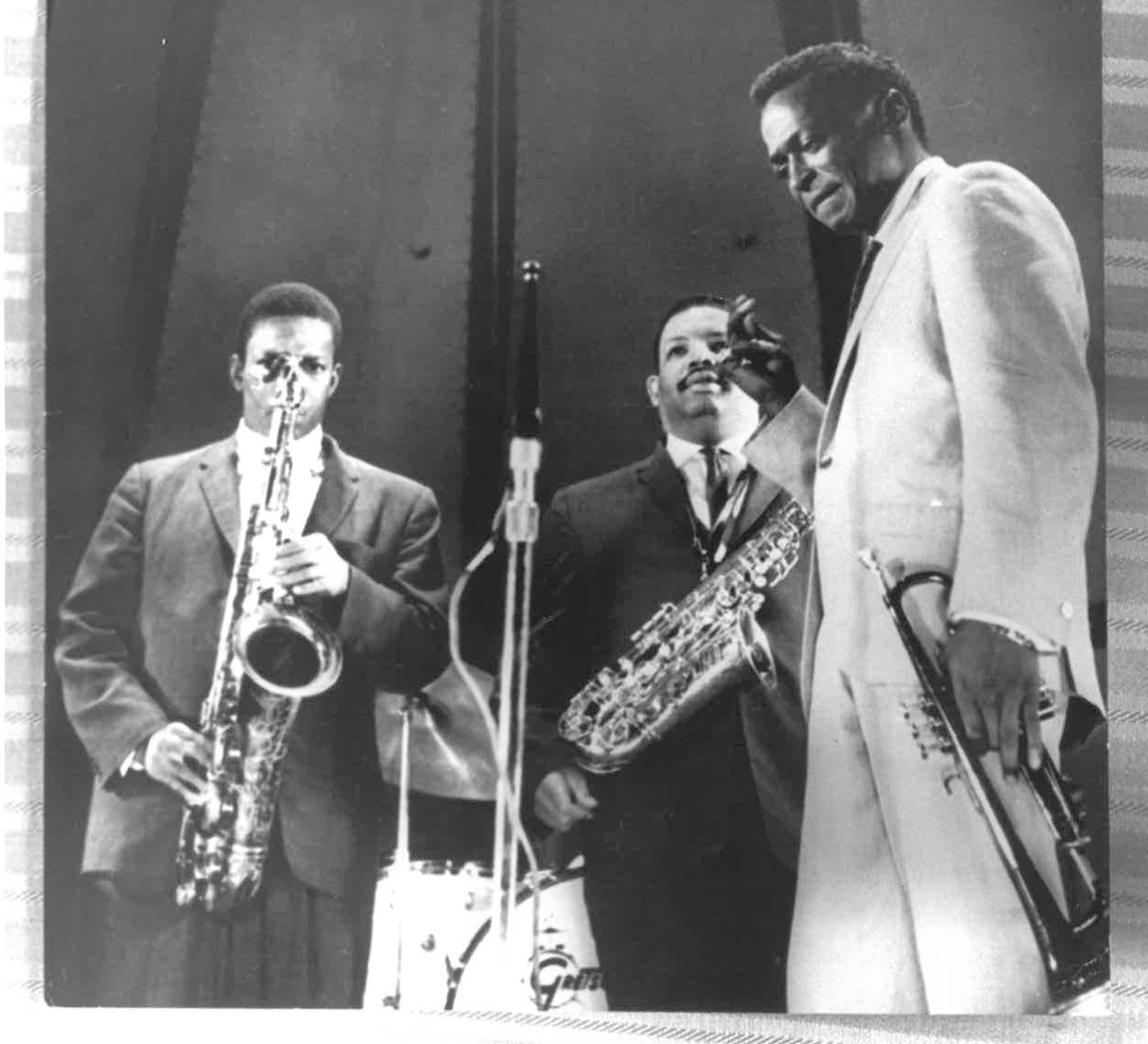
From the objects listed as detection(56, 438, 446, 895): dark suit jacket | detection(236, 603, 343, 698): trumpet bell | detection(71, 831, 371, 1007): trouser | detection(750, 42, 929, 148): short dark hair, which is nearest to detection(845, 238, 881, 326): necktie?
detection(750, 42, 929, 148): short dark hair

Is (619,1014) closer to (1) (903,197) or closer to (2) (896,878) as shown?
(2) (896,878)

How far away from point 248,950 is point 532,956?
0.24 m

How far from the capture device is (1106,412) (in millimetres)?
1192

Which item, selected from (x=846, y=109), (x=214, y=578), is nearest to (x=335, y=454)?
(x=214, y=578)

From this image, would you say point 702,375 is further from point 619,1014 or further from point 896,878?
point 619,1014

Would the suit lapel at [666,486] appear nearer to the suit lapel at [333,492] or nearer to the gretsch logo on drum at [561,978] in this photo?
the suit lapel at [333,492]

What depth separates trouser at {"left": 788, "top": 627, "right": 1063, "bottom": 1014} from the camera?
3.59ft

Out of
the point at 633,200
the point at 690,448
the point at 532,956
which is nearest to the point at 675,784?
the point at 532,956

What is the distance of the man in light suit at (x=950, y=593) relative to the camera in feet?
3.60

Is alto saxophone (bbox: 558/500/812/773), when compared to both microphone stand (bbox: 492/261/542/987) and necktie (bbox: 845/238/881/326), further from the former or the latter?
necktie (bbox: 845/238/881/326)

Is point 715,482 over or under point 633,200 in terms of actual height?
under

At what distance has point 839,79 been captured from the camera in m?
1.15

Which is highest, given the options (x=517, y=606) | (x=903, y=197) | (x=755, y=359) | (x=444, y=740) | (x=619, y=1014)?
(x=903, y=197)

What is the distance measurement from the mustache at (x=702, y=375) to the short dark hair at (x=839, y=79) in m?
0.24
